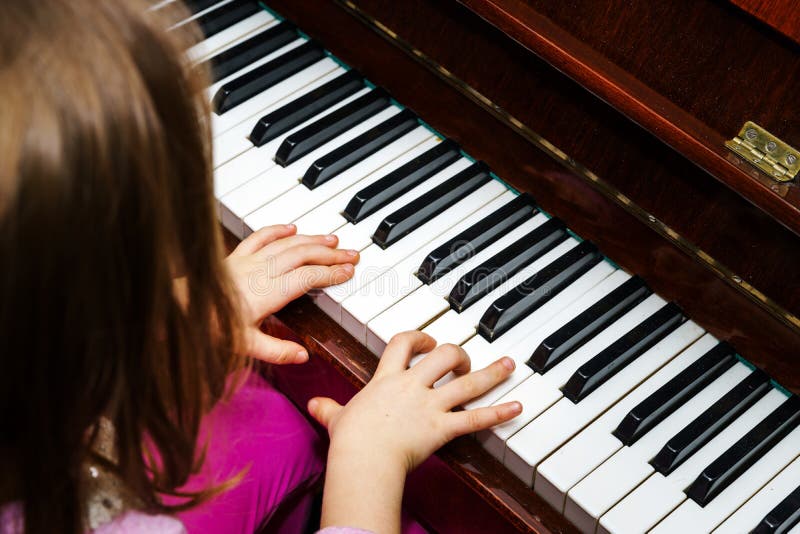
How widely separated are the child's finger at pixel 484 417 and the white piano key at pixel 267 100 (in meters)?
0.61

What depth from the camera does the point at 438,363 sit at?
4.20ft

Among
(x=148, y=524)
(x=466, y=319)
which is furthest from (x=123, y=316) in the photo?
(x=466, y=319)

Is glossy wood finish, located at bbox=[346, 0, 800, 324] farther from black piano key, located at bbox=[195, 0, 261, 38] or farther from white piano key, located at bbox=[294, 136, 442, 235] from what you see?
black piano key, located at bbox=[195, 0, 261, 38]

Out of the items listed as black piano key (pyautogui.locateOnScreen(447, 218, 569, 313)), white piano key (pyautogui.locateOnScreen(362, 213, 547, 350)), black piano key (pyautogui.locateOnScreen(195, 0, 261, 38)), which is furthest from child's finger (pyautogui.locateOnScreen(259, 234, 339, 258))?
black piano key (pyautogui.locateOnScreen(195, 0, 261, 38))

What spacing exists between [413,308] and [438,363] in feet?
0.40

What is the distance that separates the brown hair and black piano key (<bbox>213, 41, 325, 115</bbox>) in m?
0.64

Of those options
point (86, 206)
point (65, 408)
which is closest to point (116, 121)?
point (86, 206)

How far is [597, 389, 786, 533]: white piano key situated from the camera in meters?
1.20

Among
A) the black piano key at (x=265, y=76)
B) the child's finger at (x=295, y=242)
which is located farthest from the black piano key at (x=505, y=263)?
the black piano key at (x=265, y=76)

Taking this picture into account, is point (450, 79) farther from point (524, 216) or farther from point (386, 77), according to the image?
point (524, 216)

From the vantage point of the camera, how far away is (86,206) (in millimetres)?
808

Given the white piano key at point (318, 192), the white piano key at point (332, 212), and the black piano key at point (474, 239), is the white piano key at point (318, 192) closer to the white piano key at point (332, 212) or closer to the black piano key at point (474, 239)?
the white piano key at point (332, 212)

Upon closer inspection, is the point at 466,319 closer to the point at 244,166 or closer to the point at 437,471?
the point at 437,471

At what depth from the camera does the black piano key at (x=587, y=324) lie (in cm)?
133
